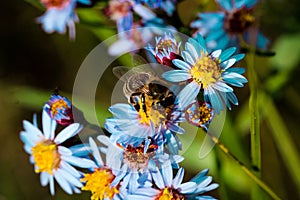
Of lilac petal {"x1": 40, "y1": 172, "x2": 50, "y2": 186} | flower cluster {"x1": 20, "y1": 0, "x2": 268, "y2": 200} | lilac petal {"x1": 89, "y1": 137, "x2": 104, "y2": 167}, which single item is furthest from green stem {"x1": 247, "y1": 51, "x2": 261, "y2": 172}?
lilac petal {"x1": 40, "y1": 172, "x2": 50, "y2": 186}

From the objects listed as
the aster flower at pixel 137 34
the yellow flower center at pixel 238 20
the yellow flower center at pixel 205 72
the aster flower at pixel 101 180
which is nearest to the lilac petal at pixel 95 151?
the aster flower at pixel 101 180

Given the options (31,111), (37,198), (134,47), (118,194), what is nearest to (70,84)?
(31,111)

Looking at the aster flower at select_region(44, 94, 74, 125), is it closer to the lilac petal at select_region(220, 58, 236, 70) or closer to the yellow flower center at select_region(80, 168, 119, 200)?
the yellow flower center at select_region(80, 168, 119, 200)

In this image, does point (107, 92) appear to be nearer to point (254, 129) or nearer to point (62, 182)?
point (62, 182)

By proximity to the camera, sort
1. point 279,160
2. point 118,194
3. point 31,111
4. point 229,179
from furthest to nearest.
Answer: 1. point 31,111
2. point 279,160
3. point 229,179
4. point 118,194

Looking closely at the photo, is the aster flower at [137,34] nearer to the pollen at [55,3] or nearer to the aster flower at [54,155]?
the pollen at [55,3]

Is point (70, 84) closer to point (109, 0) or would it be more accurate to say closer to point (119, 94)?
point (109, 0)
